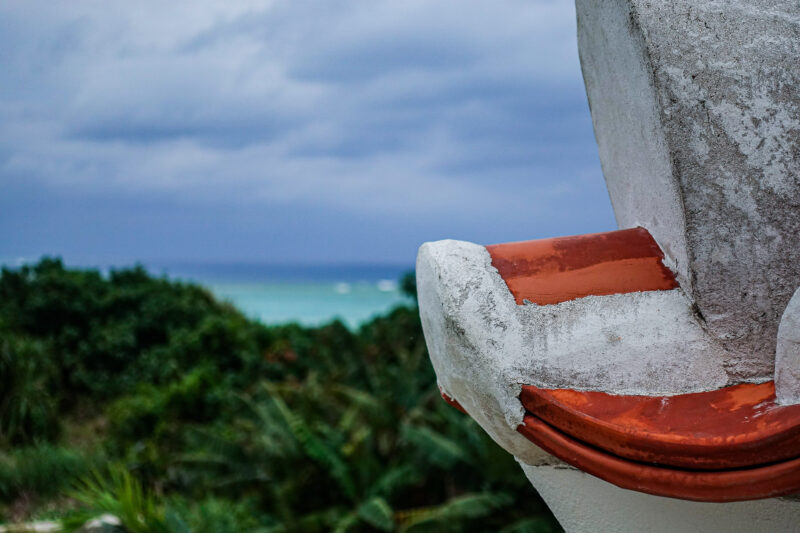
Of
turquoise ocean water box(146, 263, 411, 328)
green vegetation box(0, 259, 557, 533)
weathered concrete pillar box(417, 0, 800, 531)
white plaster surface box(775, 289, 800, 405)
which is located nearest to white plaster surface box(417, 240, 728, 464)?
weathered concrete pillar box(417, 0, 800, 531)

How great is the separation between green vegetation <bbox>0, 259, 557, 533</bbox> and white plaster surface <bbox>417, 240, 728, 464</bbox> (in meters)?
4.32

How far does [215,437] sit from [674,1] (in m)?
6.99

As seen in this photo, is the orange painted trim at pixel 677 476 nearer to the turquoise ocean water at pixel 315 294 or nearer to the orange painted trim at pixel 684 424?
the orange painted trim at pixel 684 424

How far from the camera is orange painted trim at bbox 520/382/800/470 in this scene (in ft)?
3.43

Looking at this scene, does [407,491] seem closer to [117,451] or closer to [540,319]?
[117,451]

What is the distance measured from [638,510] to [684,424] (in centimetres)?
29

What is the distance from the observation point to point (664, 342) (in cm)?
127

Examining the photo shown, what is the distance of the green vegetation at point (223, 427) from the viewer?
5.96 meters

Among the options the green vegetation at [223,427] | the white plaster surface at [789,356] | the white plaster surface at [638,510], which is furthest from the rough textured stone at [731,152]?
the green vegetation at [223,427]

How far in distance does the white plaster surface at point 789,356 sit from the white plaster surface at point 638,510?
21cm

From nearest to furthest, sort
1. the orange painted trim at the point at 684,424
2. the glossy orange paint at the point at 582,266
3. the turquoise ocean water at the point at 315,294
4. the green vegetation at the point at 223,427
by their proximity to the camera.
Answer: the orange painted trim at the point at 684,424 < the glossy orange paint at the point at 582,266 < the green vegetation at the point at 223,427 < the turquoise ocean water at the point at 315,294

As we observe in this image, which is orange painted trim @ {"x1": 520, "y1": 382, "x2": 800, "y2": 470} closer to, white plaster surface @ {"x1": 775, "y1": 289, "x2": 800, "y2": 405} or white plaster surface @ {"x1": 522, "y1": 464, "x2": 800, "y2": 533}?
white plaster surface @ {"x1": 775, "y1": 289, "x2": 800, "y2": 405}

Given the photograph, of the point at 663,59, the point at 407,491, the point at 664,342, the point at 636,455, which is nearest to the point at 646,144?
the point at 663,59

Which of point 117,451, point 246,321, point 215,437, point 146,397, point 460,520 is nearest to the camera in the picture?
point 460,520
